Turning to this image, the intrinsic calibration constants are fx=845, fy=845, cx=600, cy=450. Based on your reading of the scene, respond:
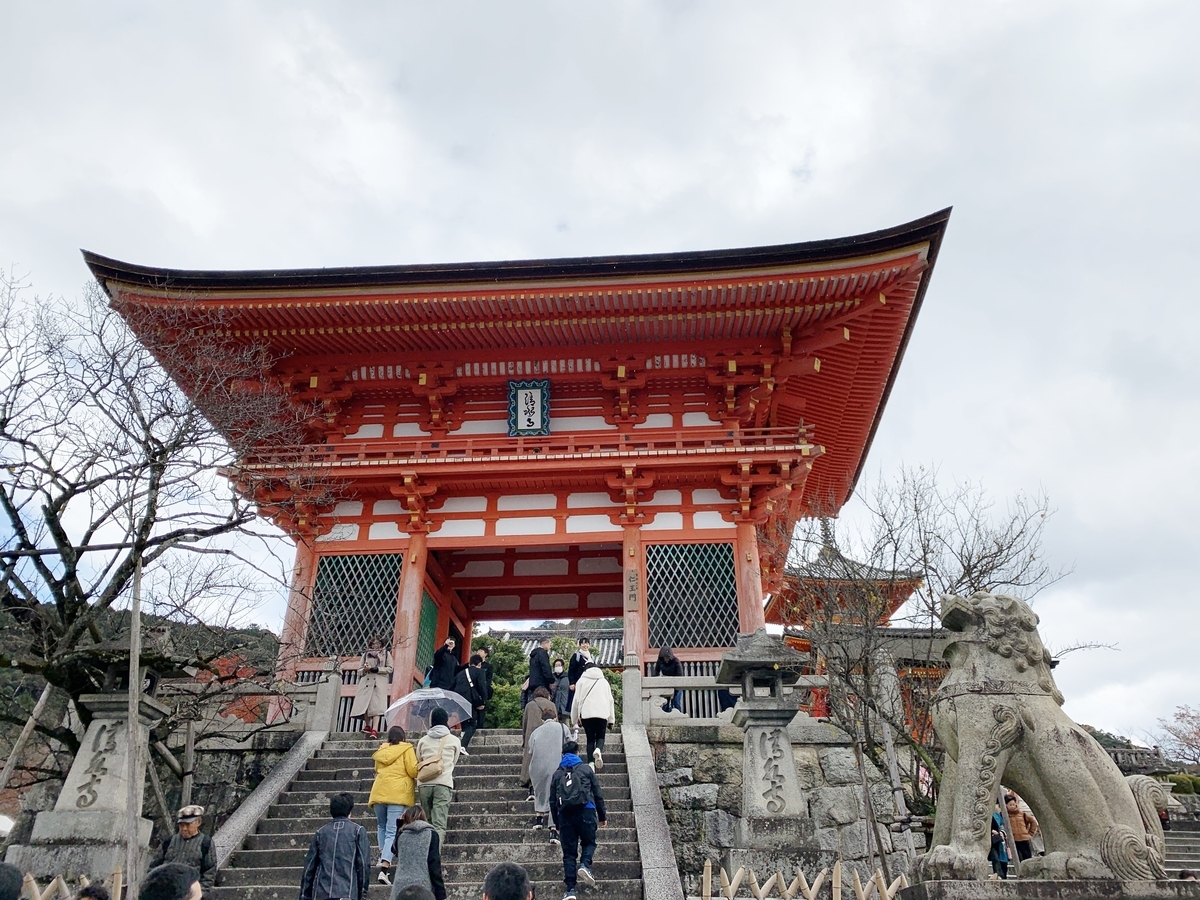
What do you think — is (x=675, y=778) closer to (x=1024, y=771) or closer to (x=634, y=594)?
(x=634, y=594)

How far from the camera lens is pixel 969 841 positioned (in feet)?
15.2

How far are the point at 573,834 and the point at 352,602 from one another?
26.7ft

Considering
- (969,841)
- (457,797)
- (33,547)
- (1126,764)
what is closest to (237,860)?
(457,797)

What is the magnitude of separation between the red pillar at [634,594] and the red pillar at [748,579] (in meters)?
1.52

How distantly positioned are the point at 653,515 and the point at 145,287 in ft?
30.1

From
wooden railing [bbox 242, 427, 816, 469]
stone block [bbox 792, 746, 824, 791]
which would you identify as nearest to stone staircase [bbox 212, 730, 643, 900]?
stone block [bbox 792, 746, 824, 791]

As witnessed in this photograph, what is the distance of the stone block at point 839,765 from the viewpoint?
10.1 metres

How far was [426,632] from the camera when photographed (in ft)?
48.7

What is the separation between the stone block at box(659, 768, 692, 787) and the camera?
996cm

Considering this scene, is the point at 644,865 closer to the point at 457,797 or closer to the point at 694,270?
the point at 457,797

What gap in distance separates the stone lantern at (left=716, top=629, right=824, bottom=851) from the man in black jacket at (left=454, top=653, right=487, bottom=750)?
319 centimetres

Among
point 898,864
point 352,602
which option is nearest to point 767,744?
point 898,864

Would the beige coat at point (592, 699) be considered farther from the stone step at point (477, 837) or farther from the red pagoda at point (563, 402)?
the red pagoda at point (563, 402)

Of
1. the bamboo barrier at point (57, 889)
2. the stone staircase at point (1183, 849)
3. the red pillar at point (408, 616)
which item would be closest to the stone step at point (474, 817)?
the bamboo barrier at point (57, 889)
